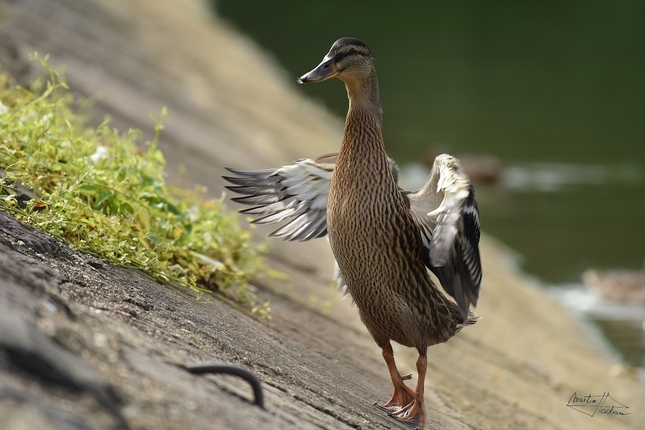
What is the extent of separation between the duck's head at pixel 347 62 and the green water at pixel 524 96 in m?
7.42

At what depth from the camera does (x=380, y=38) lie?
104 ft

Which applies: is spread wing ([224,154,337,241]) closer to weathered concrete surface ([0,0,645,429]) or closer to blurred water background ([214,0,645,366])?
weathered concrete surface ([0,0,645,429])

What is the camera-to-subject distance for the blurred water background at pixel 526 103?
43.7ft

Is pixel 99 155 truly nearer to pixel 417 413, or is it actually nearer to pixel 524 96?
pixel 417 413

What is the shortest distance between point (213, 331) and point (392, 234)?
976mm

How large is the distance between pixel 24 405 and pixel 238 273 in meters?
3.03

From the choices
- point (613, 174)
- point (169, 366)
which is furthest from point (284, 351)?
point (613, 174)

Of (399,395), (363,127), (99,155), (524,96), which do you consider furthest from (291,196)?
(524,96)

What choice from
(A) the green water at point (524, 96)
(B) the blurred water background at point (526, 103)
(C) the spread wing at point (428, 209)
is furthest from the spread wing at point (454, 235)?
(A) the green water at point (524, 96)

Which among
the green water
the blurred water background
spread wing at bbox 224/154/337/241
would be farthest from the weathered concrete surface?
the green water

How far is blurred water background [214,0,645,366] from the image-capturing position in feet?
43.7

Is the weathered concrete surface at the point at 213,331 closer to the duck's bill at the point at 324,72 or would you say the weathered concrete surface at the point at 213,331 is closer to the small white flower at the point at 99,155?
the small white flower at the point at 99,155

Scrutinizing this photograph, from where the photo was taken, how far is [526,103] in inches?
904

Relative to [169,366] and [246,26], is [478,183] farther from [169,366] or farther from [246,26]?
[246,26]
